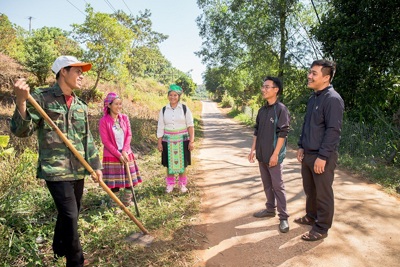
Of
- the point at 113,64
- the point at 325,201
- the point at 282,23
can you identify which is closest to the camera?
the point at 325,201

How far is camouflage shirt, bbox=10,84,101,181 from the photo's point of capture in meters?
2.33

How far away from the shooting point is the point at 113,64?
1639cm

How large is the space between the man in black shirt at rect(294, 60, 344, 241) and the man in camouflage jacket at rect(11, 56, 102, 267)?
8.05ft

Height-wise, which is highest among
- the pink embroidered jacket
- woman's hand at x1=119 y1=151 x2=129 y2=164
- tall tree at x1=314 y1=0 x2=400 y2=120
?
tall tree at x1=314 y1=0 x2=400 y2=120

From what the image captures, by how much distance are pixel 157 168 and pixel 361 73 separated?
23.6 feet

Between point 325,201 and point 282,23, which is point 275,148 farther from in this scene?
point 282,23

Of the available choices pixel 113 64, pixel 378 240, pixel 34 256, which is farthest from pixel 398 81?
pixel 113 64

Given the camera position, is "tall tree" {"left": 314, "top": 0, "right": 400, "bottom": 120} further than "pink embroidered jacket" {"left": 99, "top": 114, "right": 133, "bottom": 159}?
Yes

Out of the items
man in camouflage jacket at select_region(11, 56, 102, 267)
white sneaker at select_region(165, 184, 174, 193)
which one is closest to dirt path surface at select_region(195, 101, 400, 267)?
white sneaker at select_region(165, 184, 174, 193)

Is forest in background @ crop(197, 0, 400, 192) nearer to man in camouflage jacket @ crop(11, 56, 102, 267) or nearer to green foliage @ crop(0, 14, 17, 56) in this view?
man in camouflage jacket @ crop(11, 56, 102, 267)

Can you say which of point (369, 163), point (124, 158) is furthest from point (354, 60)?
point (124, 158)

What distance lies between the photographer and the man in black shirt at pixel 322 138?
2.94 metres

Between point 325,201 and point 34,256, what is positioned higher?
point 325,201

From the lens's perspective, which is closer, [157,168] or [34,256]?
[34,256]
